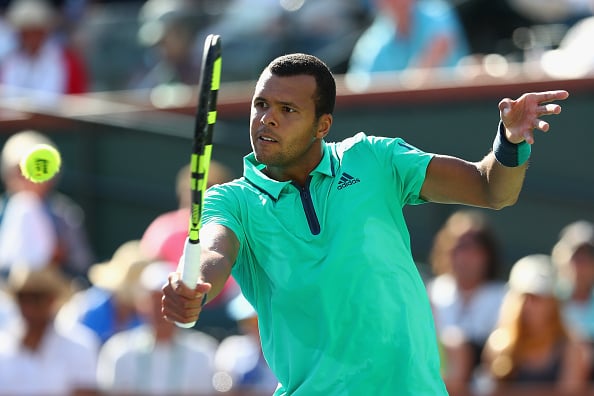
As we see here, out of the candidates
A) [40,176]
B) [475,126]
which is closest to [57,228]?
[475,126]

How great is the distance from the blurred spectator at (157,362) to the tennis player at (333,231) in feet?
12.3

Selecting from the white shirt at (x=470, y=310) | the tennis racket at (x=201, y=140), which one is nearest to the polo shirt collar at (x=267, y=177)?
the tennis racket at (x=201, y=140)

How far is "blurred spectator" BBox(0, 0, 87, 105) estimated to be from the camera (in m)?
11.6

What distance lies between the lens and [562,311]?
8445 millimetres

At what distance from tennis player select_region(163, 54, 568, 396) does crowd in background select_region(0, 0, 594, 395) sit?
3.78 metres

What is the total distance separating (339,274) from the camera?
441 centimetres

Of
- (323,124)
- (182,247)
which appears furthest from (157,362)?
(323,124)

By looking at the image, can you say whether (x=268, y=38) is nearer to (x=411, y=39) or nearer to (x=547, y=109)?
(x=411, y=39)

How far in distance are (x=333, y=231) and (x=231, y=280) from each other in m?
4.62

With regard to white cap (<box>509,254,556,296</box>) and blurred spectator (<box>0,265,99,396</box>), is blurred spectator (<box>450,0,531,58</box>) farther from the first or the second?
blurred spectator (<box>0,265,99,396</box>)

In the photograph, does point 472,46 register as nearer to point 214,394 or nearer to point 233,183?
point 214,394

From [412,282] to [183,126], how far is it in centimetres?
668

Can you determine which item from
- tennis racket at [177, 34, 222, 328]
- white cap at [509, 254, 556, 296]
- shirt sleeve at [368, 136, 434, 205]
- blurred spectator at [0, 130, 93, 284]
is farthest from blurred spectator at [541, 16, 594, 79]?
tennis racket at [177, 34, 222, 328]

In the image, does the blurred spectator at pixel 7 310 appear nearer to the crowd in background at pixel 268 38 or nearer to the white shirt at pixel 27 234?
the white shirt at pixel 27 234
